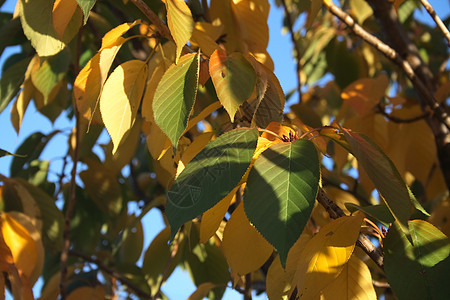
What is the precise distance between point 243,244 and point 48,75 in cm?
66

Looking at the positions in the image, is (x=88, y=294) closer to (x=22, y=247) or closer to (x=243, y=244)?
(x=22, y=247)

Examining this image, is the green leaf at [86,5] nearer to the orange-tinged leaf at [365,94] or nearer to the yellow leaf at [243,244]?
the yellow leaf at [243,244]

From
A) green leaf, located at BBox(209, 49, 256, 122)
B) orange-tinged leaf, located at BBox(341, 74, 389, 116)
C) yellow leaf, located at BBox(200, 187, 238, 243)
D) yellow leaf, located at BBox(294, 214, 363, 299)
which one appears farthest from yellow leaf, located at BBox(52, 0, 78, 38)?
orange-tinged leaf, located at BBox(341, 74, 389, 116)

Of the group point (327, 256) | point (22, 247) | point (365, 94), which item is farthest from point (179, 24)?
point (365, 94)

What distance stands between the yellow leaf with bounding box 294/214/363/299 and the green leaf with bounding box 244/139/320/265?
0.37 feet

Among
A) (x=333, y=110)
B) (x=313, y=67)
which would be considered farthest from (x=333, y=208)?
(x=313, y=67)

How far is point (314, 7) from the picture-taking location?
82 cm

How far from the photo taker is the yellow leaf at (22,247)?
863 mm

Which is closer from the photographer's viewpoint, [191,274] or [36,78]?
[36,78]

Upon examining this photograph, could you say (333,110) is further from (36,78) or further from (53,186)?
(36,78)

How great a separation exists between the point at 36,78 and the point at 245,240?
67cm

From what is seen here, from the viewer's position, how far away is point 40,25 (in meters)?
0.78

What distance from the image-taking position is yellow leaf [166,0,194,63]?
0.60 meters

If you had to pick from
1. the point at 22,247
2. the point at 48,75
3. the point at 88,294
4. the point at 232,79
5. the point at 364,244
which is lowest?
the point at 88,294
